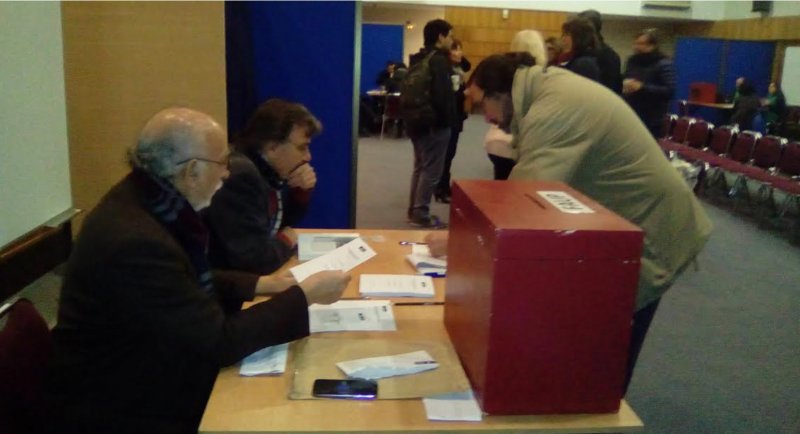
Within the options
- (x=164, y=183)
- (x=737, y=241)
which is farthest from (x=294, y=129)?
(x=737, y=241)

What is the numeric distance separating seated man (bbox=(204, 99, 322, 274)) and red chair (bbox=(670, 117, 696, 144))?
19.7 ft

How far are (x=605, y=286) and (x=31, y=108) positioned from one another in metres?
2.56

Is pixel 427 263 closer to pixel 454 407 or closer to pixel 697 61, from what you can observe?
pixel 454 407

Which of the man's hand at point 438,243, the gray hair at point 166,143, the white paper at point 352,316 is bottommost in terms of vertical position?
the white paper at point 352,316

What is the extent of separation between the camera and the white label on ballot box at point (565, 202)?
1.37m

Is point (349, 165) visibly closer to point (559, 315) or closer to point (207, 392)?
point (207, 392)

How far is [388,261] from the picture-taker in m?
2.20

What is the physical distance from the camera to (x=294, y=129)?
2293 millimetres

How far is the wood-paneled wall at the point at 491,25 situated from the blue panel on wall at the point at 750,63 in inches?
122

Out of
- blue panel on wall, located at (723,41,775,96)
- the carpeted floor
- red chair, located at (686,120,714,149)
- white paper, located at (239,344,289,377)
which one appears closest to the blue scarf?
white paper, located at (239,344,289,377)

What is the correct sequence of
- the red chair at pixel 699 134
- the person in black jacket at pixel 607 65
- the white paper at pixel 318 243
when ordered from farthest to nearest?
1. the red chair at pixel 699 134
2. the person in black jacket at pixel 607 65
3. the white paper at pixel 318 243

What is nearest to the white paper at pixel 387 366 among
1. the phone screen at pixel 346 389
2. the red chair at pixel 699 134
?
the phone screen at pixel 346 389

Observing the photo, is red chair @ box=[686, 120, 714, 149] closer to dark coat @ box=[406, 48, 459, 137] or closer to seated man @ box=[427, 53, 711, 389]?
dark coat @ box=[406, 48, 459, 137]

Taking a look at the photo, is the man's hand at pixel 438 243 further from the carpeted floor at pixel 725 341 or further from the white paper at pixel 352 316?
the carpeted floor at pixel 725 341
